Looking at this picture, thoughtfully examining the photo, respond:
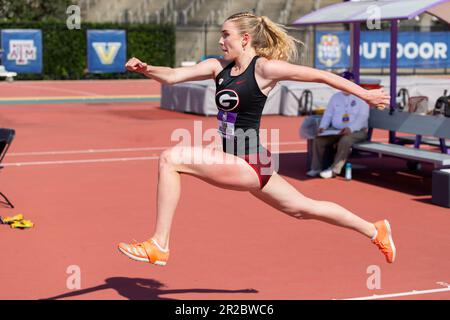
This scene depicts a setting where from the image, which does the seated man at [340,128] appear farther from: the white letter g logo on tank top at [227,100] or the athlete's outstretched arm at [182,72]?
the white letter g logo on tank top at [227,100]

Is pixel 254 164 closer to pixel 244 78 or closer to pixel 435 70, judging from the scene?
pixel 244 78

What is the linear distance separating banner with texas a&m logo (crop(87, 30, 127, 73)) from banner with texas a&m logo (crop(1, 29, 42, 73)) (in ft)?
7.36

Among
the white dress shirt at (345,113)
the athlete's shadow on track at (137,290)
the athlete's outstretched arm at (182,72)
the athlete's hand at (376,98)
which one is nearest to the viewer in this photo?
the athlete's hand at (376,98)

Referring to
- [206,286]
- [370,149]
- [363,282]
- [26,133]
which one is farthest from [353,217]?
[26,133]

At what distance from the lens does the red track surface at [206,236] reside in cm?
708

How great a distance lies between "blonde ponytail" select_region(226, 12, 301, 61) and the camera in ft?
20.5

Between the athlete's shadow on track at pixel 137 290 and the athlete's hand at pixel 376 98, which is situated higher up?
the athlete's hand at pixel 376 98

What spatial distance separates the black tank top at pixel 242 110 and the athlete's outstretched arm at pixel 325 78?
17 cm

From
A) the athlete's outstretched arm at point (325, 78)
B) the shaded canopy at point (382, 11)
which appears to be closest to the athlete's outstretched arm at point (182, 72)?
the athlete's outstretched arm at point (325, 78)

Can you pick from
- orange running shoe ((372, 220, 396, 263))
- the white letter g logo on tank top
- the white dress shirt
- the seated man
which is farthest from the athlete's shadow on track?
the white dress shirt

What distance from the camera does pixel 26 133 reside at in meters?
18.6

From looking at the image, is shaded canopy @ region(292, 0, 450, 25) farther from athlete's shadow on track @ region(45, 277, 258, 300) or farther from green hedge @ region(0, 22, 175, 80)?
green hedge @ region(0, 22, 175, 80)

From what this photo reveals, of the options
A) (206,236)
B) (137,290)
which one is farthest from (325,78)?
(206,236)

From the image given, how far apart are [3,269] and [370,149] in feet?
21.1
